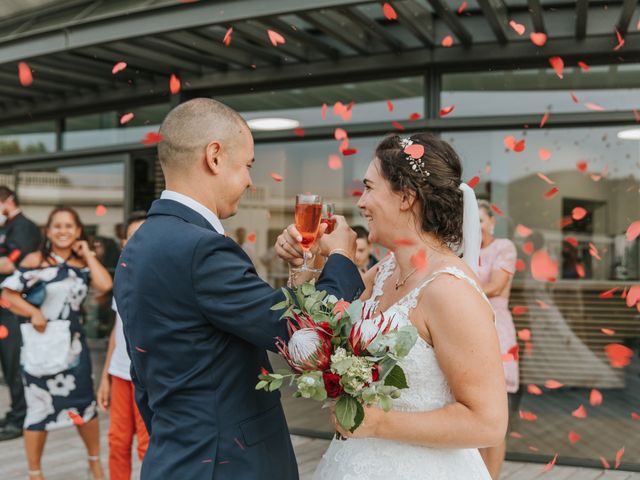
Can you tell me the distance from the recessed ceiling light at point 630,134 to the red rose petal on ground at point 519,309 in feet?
5.71

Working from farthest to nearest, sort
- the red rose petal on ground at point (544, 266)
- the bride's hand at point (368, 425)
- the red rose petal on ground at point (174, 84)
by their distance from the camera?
the red rose petal on ground at point (174, 84)
the red rose petal on ground at point (544, 266)
the bride's hand at point (368, 425)

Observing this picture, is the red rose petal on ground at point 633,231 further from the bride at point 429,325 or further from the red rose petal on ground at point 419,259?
the red rose petal on ground at point 419,259

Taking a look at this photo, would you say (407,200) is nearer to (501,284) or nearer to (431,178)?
(431,178)

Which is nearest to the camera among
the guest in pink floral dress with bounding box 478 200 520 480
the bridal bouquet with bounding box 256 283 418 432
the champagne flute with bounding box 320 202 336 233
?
the bridal bouquet with bounding box 256 283 418 432

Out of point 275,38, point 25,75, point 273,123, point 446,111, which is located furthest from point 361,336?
point 25,75

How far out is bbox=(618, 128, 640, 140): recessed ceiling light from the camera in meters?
5.96

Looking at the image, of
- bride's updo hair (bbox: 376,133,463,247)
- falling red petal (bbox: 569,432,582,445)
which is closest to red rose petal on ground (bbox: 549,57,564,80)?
falling red petal (bbox: 569,432,582,445)

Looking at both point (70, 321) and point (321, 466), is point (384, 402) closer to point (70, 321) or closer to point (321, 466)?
point (321, 466)

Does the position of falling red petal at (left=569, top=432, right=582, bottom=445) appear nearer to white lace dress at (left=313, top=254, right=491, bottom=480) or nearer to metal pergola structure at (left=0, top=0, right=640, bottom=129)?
metal pergola structure at (left=0, top=0, right=640, bottom=129)

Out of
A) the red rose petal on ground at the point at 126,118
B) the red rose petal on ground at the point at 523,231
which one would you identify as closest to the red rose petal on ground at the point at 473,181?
the red rose petal on ground at the point at 523,231

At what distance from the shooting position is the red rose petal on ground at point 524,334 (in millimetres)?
6484

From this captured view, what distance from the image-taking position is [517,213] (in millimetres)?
6398

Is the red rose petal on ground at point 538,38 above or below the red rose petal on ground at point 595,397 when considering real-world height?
above

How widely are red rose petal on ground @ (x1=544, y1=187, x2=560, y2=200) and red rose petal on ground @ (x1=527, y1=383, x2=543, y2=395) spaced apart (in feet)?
5.72
